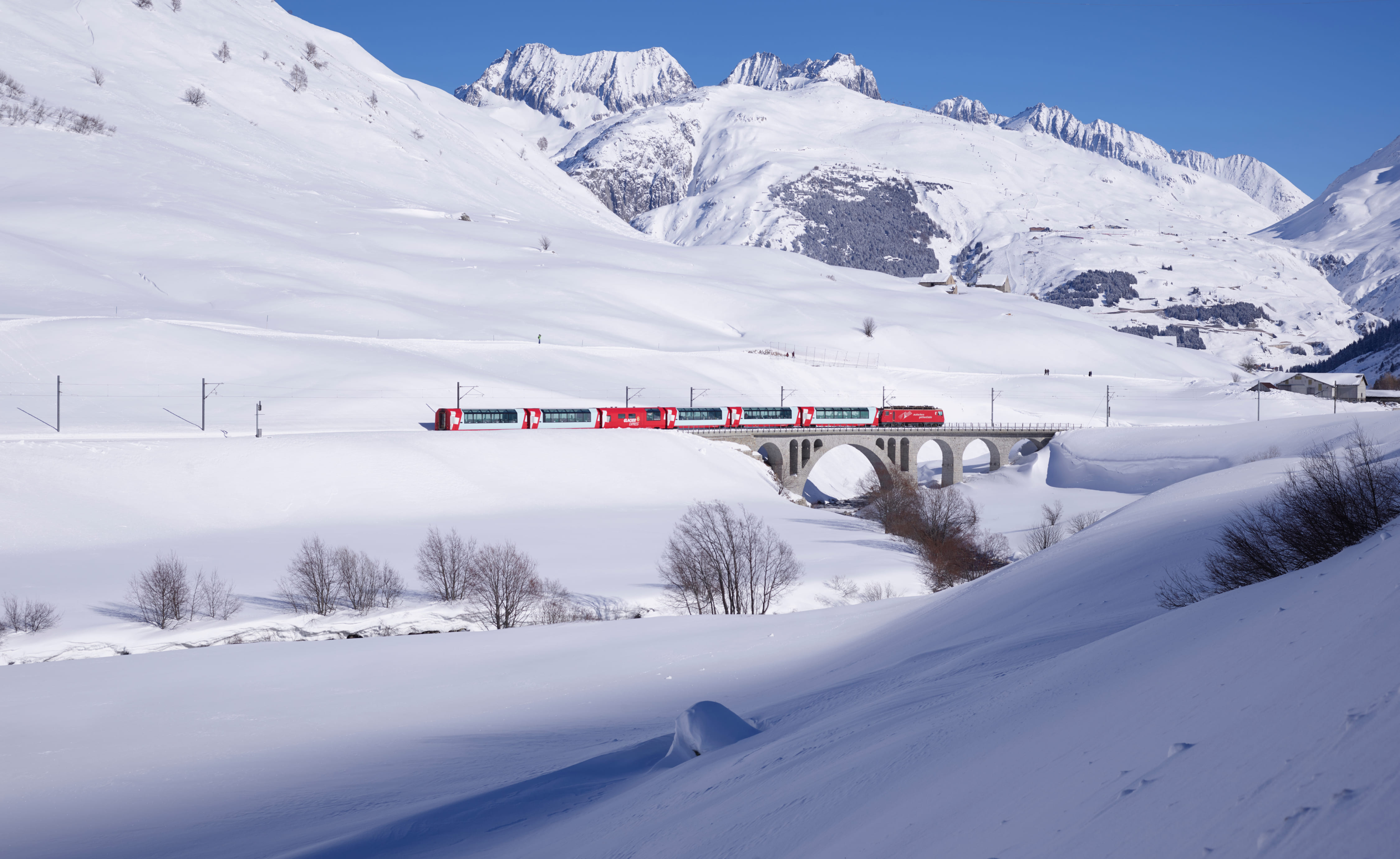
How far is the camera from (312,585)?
122 ft

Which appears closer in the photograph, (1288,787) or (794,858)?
(1288,787)

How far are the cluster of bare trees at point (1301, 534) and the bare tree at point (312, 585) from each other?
30870mm

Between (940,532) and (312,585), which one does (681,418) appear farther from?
(312,585)

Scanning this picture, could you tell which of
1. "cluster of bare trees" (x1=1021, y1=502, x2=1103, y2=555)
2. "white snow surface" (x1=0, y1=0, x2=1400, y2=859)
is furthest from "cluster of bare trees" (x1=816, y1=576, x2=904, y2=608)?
"cluster of bare trees" (x1=1021, y1=502, x2=1103, y2=555)

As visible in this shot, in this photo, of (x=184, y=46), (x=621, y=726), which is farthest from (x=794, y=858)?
(x=184, y=46)

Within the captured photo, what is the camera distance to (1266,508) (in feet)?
68.2

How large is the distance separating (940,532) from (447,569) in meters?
30.0

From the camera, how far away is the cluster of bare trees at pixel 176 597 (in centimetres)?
3388

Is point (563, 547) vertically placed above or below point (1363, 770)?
below

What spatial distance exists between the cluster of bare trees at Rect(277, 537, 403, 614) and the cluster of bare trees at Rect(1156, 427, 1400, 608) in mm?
29927

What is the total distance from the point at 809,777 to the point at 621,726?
9390 millimetres

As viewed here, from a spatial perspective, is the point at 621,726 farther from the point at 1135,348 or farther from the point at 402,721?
the point at 1135,348

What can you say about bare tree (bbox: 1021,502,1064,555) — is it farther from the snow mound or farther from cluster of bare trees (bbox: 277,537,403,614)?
the snow mound

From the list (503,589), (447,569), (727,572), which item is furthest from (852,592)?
(447,569)
